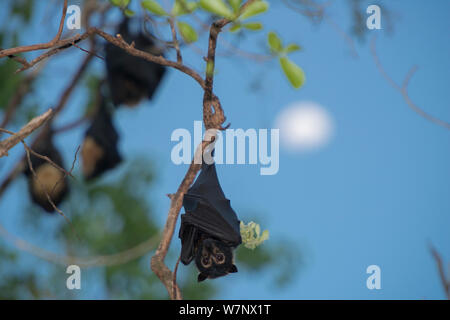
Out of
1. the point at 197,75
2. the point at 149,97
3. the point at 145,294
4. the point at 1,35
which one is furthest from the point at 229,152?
the point at 145,294

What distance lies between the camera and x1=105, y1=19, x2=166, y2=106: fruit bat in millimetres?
3035

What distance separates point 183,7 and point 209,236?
65 cm

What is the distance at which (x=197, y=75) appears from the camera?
4.15ft

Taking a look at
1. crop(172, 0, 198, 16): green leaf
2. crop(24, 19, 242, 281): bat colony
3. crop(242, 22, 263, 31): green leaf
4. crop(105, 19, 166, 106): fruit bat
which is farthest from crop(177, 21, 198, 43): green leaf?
crop(105, 19, 166, 106): fruit bat

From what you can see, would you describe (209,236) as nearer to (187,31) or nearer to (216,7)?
(187,31)

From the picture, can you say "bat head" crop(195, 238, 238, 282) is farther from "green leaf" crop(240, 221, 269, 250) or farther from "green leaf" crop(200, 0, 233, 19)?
"green leaf" crop(200, 0, 233, 19)

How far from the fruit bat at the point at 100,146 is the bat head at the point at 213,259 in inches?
77.2

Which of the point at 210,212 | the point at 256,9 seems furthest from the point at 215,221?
the point at 256,9

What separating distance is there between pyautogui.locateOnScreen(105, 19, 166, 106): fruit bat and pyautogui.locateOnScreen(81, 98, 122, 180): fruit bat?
9.2 inches

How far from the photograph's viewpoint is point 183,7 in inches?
49.4
